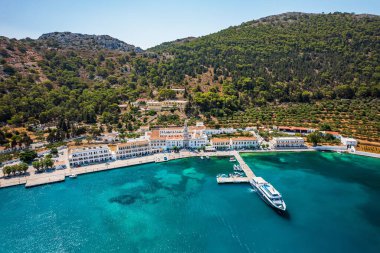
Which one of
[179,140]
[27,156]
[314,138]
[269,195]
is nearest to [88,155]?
[27,156]

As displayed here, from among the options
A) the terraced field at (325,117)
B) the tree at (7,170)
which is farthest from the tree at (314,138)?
the tree at (7,170)

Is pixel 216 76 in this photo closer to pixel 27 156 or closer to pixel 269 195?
pixel 27 156

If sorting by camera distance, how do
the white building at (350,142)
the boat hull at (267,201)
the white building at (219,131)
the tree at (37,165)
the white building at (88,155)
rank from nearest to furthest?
the boat hull at (267,201) → the tree at (37,165) → the white building at (88,155) → the white building at (350,142) → the white building at (219,131)

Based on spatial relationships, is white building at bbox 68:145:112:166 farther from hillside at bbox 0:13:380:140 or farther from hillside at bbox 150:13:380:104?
hillside at bbox 150:13:380:104

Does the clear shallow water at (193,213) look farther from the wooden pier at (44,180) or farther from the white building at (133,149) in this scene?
the white building at (133,149)

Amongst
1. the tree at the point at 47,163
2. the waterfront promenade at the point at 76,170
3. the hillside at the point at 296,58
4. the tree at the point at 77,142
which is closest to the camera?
the waterfront promenade at the point at 76,170

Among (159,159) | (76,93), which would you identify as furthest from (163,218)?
(76,93)

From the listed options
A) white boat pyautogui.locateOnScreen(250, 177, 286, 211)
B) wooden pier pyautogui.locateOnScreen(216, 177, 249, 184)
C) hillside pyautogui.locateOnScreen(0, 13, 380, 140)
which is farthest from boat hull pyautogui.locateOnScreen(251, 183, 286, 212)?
hillside pyautogui.locateOnScreen(0, 13, 380, 140)
